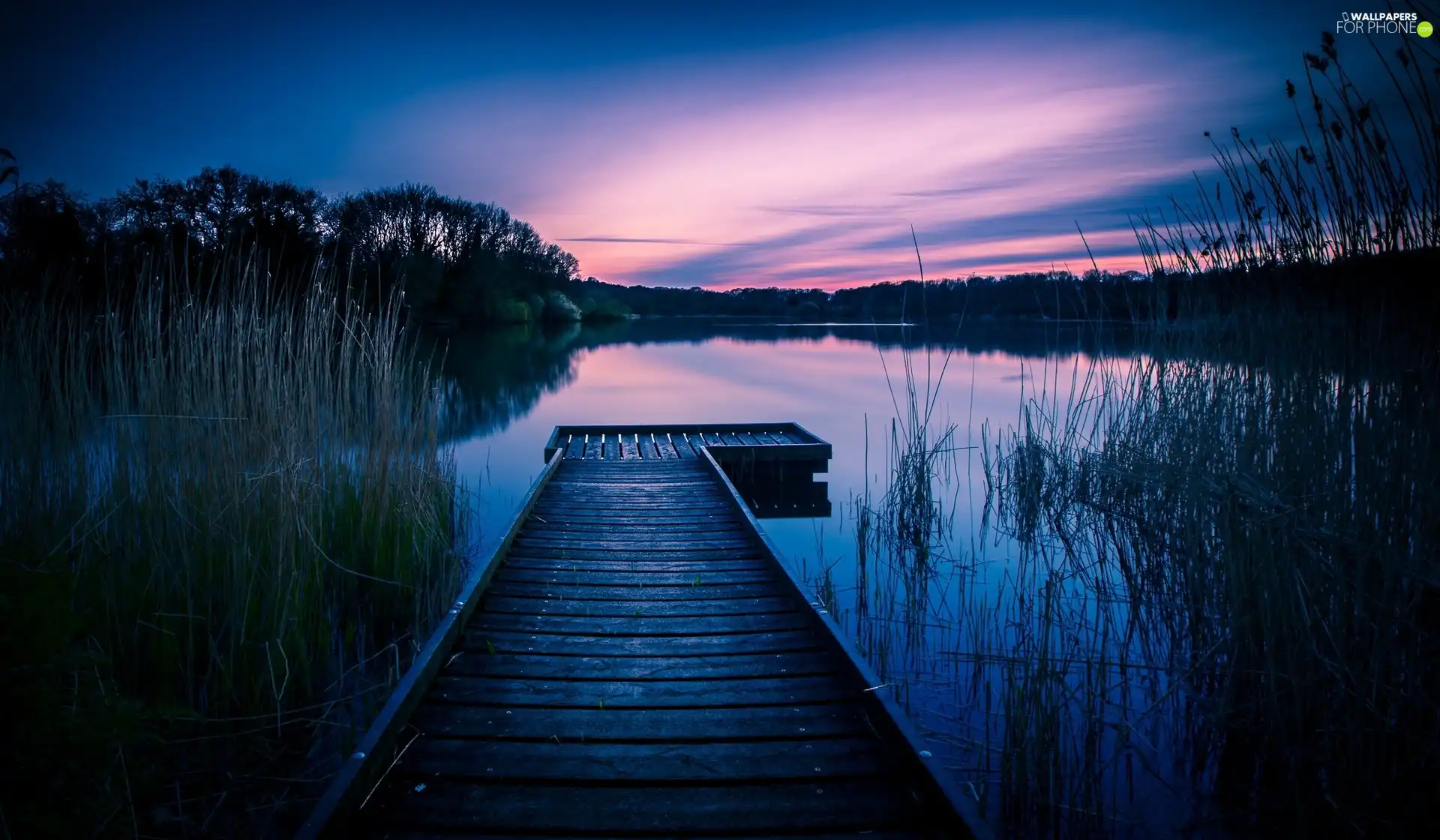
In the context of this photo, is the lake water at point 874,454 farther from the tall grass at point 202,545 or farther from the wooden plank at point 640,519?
the tall grass at point 202,545

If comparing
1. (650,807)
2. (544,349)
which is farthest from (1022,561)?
(544,349)

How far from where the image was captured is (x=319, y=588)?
2.96 metres

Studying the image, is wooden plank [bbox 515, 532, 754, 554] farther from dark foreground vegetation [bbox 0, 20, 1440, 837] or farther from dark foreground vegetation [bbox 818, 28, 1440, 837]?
dark foreground vegetation [bbox 818, 28, 1440, 837]

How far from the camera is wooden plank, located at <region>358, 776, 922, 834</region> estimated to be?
1681 mm

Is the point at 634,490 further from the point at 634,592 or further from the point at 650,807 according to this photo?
the point at 650,807

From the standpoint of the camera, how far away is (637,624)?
3076 mm

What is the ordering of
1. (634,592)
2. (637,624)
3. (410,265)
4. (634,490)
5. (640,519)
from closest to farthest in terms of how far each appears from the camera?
(637,624), (634,592), (640,519), (634,490), (410,265)

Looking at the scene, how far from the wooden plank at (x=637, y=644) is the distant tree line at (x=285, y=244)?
1969mm

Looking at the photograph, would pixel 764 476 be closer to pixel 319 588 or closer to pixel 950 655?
pixel 950 655

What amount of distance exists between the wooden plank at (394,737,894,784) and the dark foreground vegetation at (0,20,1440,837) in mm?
523

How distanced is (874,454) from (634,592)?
618 centimetres

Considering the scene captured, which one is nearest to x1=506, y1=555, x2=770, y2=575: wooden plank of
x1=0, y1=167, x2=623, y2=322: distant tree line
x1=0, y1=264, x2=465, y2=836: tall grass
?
x1=0, y1=264, x2=465, y2=836: tall grass

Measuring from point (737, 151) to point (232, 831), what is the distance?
13.7 meters

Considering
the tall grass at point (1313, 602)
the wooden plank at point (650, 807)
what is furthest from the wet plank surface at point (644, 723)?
the tall grass at point (1313, 602)
